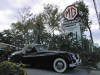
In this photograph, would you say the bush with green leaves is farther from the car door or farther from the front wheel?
the car door

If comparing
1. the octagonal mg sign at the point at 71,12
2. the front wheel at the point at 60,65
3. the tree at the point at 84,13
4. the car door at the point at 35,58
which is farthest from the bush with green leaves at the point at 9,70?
the tree at the point at 84,13

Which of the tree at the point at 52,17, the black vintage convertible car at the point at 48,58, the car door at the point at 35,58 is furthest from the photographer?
the tree at the point at 52,17

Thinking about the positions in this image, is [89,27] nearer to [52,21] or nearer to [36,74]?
[52,21]

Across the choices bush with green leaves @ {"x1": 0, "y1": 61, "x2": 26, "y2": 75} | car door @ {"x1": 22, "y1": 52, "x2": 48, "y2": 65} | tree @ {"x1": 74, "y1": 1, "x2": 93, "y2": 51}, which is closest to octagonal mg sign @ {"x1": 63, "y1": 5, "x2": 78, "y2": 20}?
tree @ {"x1": 74, "y1": 1, "x2": 93, "y2": 51}

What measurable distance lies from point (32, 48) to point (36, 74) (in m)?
1.66

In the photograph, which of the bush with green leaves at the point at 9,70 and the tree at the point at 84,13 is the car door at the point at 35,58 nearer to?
the bush with green leaves at the point at 9,70

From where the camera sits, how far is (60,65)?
17.0 feet

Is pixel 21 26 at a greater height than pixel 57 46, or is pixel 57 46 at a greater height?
pixel 21 26

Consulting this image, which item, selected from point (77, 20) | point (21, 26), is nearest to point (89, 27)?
point (77, 20)

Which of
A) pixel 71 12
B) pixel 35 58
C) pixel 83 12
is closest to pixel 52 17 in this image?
pixel 83 12

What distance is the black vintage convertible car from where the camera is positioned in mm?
5087

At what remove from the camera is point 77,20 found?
11.4 m

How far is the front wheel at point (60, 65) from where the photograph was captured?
5.10m

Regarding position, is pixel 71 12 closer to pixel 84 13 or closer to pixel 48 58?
pixel 84 13
